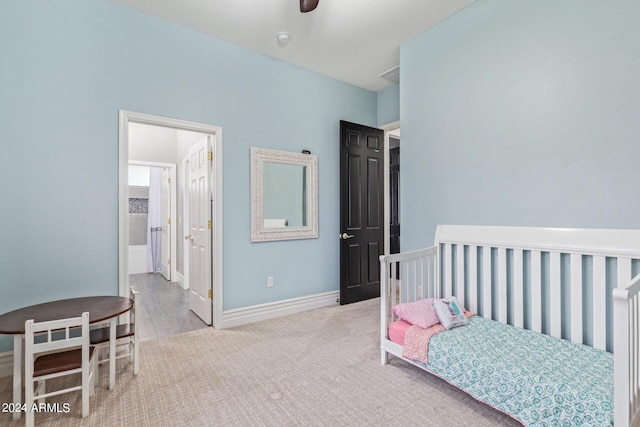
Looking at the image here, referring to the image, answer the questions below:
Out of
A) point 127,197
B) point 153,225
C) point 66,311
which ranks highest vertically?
point 127,197

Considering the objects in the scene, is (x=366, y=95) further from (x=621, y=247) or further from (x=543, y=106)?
(x=621, y=247)

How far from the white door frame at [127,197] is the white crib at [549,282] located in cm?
168

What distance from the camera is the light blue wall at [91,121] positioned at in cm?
222

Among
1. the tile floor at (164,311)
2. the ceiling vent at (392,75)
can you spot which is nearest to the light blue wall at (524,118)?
the ceiling vent at (392,75)

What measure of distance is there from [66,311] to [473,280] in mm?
2875

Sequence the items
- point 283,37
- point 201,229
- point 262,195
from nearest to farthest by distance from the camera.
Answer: point 283,37 < point 262,195 < point 201,229

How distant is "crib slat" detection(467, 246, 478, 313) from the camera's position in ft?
8.09

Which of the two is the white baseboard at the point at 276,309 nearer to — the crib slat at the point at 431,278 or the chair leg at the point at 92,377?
the chair leg at the point at 92,377

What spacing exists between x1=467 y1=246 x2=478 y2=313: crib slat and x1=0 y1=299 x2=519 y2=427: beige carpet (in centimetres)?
69

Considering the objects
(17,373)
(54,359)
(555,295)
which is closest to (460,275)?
(555,295)

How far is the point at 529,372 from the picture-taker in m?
1.54

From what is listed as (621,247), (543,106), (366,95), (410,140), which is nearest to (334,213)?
(410,140)

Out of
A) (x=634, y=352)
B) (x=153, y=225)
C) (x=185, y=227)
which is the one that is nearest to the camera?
(x=634, y=352)

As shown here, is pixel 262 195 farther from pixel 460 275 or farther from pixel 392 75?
pixel 392 75
